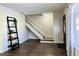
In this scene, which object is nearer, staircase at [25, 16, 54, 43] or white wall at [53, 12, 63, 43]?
white wall at [53, 12, 63, 43]

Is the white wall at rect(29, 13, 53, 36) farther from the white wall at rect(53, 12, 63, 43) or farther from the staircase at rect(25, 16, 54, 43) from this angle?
the white wall at rect(53, 12, 63, 43)

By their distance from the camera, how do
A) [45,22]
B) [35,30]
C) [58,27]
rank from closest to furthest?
[58,27]
[35,30]
[45,22]

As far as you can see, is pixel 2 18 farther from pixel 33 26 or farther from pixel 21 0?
pixel 33 26

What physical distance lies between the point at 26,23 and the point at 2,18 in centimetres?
482

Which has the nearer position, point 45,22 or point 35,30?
point 35,30

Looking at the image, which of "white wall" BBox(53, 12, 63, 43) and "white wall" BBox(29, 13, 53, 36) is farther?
"white wall" BBox(29, 13, 53, 36)

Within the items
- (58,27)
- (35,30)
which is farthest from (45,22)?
(58,27)

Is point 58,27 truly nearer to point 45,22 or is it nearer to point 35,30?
point 35,30

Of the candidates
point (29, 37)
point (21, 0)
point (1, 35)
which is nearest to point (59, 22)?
point (29, 37)

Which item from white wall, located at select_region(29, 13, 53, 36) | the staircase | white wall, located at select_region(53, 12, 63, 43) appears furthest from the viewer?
white wall, located at select_region(29, 13, 53, 36)

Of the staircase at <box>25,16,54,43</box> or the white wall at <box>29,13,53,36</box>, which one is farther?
the white wall at <box>29,13,53,36</box>

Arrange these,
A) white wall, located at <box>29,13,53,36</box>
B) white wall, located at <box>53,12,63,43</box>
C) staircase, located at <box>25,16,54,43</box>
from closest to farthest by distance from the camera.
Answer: white wall, located at <box>53,12,63,43</box> → staircase, located at <box>25,16,54,43</box> → white wall, located at <box>29,13,53,36</box>

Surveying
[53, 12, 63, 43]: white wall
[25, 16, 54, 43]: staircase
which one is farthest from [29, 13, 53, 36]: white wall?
[53, 12, 63, 43]: white wall

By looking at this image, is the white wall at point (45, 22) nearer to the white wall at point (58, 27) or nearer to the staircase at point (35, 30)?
the staircase at point (35, 30)
